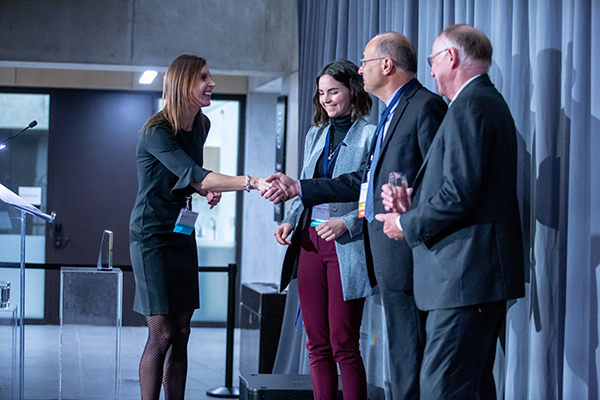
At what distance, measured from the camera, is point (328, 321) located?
251 cm

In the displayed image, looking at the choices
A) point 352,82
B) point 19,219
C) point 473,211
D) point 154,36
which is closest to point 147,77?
point 154,36

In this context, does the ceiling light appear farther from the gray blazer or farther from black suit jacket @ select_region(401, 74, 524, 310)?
black suit jacket @ select_region(401, 74, 524, 310)

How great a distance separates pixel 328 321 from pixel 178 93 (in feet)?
3.66

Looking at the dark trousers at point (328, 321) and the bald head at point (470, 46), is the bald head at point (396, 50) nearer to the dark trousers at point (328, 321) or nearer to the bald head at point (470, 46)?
the bald head at point (470, 46)

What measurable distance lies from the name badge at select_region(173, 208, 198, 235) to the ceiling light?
372cm

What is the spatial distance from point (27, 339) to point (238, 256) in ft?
6.85

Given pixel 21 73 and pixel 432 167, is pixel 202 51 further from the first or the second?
pixel 432 167

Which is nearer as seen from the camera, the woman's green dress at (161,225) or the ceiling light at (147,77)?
the woman's green dress at (161,225)

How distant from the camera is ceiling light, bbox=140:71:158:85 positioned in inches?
241

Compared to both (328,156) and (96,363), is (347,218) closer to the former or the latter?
(328,156)

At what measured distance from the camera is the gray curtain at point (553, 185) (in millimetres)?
1846

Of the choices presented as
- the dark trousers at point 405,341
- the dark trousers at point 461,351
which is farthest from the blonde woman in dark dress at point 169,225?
the dark trousers at point 461,351

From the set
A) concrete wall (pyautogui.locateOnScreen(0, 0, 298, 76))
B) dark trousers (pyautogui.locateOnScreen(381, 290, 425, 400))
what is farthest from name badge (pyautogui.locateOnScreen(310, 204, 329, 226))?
concrete wall (pyautogui.locateOnScreen(0, 0, 298, 76))

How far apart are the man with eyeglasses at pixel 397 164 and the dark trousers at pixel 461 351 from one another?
23cm
